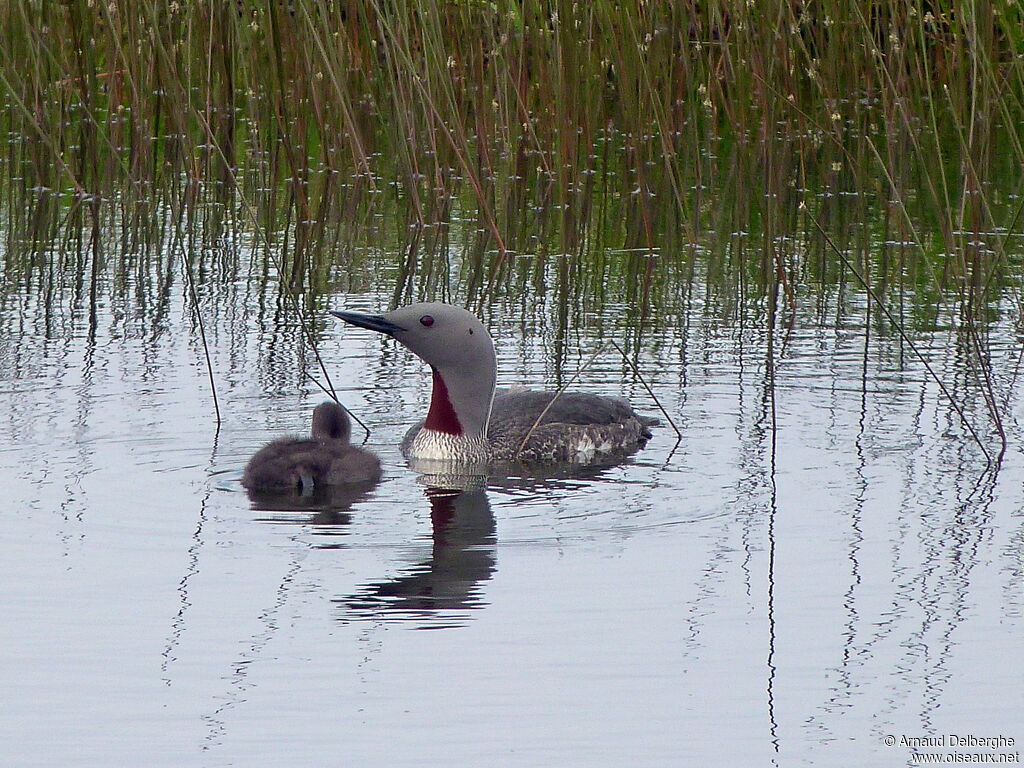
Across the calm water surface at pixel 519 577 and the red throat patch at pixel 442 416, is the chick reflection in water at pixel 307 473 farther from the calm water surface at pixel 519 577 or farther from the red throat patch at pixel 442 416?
the red throat patch at pixel 442 416

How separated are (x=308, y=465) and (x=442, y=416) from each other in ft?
2.44

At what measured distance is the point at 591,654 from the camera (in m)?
4.15

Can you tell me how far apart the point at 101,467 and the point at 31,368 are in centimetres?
126

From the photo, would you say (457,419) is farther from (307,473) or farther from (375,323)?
(307,473)

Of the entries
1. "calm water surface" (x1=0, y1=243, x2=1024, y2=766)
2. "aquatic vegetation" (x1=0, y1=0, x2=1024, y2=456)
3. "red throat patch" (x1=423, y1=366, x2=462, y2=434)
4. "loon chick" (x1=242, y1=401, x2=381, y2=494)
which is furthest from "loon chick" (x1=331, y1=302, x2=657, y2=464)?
"aquatic vegetation" (x1=0, y1=0, x2=1024, y2=456)

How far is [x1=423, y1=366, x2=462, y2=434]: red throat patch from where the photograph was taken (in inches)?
249

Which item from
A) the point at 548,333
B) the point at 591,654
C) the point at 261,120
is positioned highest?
the point at 261,120

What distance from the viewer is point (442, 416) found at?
634 cm

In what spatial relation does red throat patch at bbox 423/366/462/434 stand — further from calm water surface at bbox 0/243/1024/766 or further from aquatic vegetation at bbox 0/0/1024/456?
aquatic vegetation at bbox 0/0/1024/456

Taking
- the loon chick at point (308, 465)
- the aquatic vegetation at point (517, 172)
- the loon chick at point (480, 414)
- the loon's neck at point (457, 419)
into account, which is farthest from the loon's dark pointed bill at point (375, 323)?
the aquatic vegetation at point (517, 172)

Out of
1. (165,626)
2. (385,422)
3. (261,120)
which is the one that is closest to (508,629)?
(165,626)

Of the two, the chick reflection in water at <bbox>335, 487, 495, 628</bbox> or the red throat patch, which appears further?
the red throat patch

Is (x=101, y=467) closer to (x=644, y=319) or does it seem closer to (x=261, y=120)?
(x=644, y=319)

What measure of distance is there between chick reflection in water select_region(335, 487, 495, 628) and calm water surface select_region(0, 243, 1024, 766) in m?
0.01
